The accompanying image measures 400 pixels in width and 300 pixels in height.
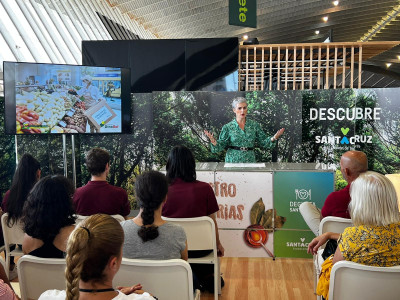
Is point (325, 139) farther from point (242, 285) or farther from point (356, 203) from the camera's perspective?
point (356, 203)

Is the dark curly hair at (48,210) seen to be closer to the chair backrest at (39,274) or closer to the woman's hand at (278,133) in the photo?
the chair backrest at (39,274)

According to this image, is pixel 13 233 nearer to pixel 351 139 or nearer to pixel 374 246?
pixel 374 246

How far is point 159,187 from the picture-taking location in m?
2.78

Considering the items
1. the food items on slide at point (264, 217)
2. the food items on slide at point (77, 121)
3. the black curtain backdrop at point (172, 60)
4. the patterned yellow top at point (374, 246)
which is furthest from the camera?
the black curtain backdrop at point (172, 60)

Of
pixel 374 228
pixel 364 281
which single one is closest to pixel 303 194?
pixel 374 228

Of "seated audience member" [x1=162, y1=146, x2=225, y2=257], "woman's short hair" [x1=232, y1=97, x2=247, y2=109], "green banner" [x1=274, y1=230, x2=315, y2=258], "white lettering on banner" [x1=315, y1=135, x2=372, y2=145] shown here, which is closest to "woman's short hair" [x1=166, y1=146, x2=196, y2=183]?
"seated audience member" [x1=162, y1=146, x2=225, y2=257]

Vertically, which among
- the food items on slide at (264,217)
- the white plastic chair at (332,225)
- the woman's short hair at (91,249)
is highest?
the woman's short hair at (91,249)

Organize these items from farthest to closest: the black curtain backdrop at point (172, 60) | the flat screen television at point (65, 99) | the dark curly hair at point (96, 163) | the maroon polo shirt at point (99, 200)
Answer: the black curtain backdrop at point (172, 60) < the flat screen television at point (65, 99) < the dark curly hair at point (96, 163) < the maroon polo shirt at point (99, 200)

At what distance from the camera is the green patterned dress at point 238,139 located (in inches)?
255

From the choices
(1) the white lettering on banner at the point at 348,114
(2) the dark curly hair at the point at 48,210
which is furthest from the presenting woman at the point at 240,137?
(2) the dark curly hair at the point at 48,210

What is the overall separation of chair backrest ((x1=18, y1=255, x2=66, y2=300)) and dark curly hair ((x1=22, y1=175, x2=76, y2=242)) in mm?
231

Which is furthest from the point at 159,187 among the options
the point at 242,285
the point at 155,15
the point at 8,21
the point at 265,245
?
the point at 155,15

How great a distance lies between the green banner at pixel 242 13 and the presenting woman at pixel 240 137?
3.05 meters

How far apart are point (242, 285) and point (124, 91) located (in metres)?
3.55
